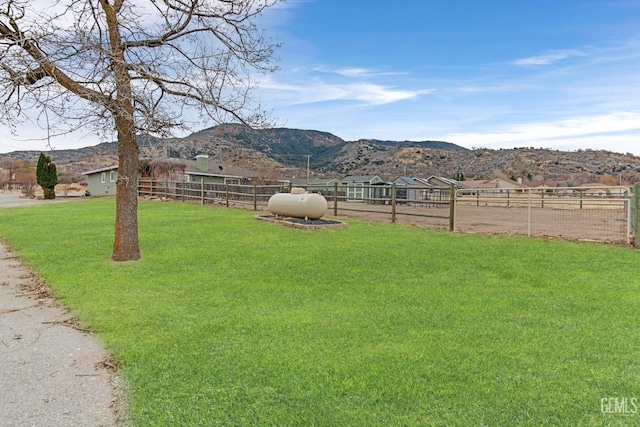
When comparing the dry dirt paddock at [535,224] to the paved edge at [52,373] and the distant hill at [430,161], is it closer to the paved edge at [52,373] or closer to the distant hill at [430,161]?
the paved edge at [52,373]

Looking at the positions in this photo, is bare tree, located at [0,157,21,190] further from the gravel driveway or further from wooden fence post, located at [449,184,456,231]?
the gravel driveway

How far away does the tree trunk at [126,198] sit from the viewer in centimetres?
732

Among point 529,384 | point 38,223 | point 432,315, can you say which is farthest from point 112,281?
point 38,223

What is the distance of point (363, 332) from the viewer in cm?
378

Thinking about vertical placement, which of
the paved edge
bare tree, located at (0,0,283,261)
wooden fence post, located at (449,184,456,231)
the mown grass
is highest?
bare tree, located at (0,0,283,261)

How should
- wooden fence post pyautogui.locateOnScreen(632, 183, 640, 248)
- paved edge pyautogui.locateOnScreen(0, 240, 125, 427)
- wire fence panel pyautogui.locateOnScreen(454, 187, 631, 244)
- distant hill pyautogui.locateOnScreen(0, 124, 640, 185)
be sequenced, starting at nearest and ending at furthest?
paved edge pyautogui.locateOnScreen(0, 240, 125, 427) < wooden fence post pyautogui.locateOnScreen(632, 183, 640, 248) < wire fence panel pyautogui.locateOnScreen(454, 187, 631, 244) < distant hill pyautogui.locateOnScreen(0, 124, 640, 185)

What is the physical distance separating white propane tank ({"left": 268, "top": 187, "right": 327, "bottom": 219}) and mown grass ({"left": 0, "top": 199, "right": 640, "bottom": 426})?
4.27 metres

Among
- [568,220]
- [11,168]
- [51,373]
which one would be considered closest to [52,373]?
[51,373]

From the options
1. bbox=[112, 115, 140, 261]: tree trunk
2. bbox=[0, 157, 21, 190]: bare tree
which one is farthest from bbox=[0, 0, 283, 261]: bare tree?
bbox=[0, 157, 21, 190]: bare tree

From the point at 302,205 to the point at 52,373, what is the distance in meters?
9.40

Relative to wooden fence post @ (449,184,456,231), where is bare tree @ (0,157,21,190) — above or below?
above

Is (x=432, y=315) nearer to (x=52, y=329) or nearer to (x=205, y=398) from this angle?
(x=205, y=398)

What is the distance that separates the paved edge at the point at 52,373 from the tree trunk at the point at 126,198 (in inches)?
94.0

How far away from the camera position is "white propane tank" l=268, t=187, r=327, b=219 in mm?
12188
